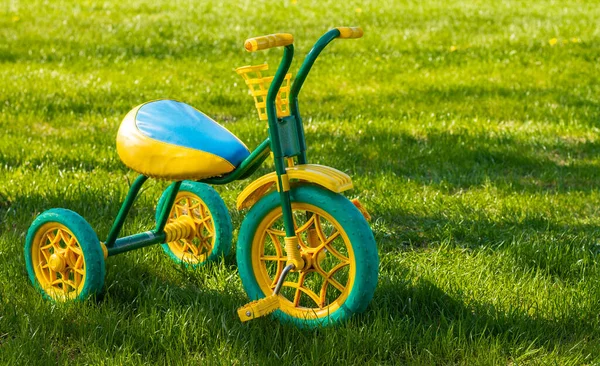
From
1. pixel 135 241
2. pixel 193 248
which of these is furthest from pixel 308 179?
pixel 193 248

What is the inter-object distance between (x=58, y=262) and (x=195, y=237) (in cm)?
66

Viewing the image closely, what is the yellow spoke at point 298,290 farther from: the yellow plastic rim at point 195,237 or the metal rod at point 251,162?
the yellow plastic rim at point 195,237

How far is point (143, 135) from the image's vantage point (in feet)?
10.3

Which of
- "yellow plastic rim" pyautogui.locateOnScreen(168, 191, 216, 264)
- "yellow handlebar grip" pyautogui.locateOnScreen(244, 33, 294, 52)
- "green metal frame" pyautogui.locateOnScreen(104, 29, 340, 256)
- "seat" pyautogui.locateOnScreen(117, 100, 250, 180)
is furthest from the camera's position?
"yellow plastic rim" pyautogui.locateOnScreen(168, 191, 216, 264)

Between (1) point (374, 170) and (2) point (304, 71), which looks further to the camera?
(1) point (374, 170)

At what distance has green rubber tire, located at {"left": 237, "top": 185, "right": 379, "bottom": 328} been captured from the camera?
2.82 meters

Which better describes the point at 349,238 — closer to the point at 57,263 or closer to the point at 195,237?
the point at 195,237

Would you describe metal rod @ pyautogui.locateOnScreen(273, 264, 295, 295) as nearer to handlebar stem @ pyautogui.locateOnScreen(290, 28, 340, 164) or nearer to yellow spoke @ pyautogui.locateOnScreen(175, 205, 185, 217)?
handlebar stem @ pyautogui.locateOnScreen(290, 28, 340, 164)

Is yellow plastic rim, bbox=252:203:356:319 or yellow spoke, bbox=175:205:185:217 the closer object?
yellow plastic rim, bbox=252:203:356:319

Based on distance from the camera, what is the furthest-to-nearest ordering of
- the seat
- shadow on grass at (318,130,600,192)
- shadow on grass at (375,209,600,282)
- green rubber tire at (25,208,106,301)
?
shadow on grass at (318,130,600,192) < shadow on grass at (375,209,600,282) < green rubber tire at (25,208,106,301) < the seat

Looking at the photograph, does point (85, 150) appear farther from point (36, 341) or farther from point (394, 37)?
point (394, 37)

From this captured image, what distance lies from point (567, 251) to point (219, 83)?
4553 millimetres

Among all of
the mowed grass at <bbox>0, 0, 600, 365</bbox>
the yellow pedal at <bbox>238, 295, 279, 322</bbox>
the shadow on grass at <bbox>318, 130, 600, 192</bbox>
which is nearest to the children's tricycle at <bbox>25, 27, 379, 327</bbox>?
the yellow pedal at <bbox>238, 295, 279, 322</bbox>

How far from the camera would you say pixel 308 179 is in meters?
2.86
